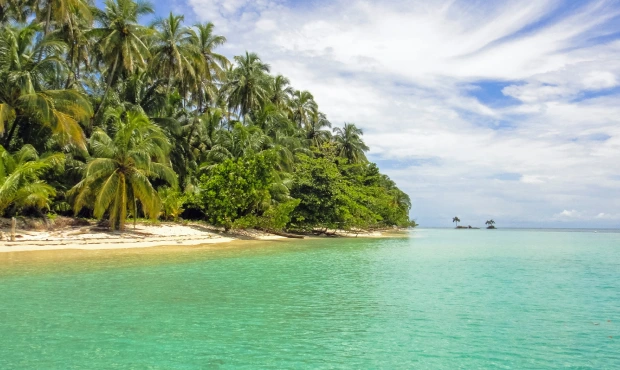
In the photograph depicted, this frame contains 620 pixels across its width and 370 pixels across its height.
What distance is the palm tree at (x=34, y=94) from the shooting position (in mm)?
22281

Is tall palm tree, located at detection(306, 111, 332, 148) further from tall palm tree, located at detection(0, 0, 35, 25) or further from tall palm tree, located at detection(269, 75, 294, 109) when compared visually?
tall palm tree, located at detection(0, 0, 35, 25)

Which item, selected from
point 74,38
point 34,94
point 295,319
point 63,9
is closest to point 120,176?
point 34,94

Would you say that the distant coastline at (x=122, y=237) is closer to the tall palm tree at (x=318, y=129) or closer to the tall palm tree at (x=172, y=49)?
the tall palm tree at (x=172, y=49)

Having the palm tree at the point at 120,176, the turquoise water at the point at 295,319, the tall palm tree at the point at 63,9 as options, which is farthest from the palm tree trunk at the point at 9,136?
the turquoise water at the point at 295,319

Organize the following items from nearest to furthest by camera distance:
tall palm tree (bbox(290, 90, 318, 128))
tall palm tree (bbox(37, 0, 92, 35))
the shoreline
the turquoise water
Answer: the turquoise water → the shoreline → tall palm tree (bbox(37, 0, 92, 35)) → tall palm tree (bbox(290, 90, 318, 128))

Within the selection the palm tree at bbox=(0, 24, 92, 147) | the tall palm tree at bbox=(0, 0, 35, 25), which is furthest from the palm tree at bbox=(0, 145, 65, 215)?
the tall palm tree at bbox=(0, 0, 35, 25)

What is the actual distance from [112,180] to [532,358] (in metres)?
22.2

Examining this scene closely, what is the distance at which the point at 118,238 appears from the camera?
23047mm

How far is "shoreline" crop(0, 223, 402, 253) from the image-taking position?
63.4 ft

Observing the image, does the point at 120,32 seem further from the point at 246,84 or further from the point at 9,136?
the point at 246,84

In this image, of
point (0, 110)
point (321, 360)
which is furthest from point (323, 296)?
point (0, 110)

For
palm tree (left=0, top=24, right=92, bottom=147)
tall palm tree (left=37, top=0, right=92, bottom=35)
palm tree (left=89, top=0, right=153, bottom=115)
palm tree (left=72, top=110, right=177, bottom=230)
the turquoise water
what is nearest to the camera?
the turquoise water

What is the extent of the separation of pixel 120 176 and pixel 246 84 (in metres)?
21.9

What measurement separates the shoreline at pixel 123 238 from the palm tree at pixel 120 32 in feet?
33.4
